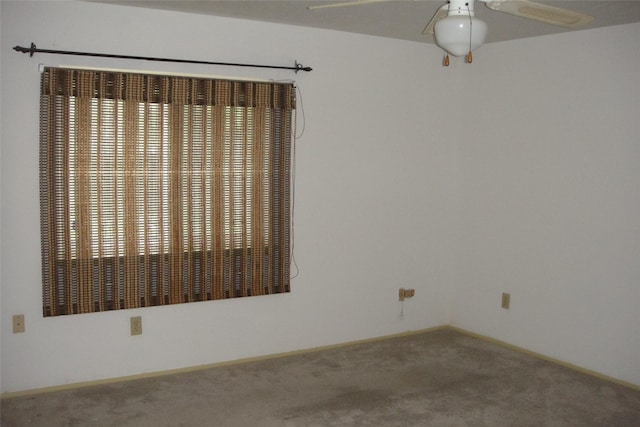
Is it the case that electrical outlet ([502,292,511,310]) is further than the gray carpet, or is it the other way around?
electrical outlet ([502,292,511,310])

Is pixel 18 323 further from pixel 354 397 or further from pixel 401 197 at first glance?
pixel 401 197

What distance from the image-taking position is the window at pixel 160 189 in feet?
10.7

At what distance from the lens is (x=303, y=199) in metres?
4.01

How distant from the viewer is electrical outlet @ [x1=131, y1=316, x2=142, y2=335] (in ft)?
11.6

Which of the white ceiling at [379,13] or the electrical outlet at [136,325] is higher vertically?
the white ceiling at [379,13]

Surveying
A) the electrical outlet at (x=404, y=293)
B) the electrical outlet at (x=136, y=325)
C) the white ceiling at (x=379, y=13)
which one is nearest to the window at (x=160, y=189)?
the electrical outlet at (x=136, y=325)

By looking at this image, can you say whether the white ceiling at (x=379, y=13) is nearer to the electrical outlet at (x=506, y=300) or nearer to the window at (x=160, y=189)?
the window at (x=160, y=189)

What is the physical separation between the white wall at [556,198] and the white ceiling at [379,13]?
0.28 m

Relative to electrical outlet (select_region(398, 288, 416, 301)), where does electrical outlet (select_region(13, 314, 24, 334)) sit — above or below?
above

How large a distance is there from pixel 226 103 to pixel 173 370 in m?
1.70

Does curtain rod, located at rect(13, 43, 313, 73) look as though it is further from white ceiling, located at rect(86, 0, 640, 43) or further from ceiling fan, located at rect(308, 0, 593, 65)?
ceiling fan, located at rect(308, 0, 593, 65)

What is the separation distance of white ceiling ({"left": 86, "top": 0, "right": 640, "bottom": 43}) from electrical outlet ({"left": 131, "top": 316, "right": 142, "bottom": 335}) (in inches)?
72.3

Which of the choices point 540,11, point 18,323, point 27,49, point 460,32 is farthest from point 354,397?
point 27,49

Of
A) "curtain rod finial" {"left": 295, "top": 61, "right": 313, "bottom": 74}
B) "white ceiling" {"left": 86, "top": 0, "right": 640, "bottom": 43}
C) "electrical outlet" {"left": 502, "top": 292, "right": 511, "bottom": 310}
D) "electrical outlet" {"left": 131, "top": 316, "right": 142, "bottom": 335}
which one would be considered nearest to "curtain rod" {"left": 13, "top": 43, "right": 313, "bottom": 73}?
"curtain rod finial" {"left": 295, "top": 61, "right": 313, "bottom": 74}
